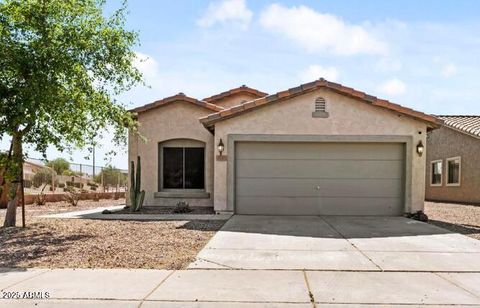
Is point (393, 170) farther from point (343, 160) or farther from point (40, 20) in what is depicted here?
point (40, 20)

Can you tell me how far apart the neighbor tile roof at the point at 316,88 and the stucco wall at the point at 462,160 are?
8439mm

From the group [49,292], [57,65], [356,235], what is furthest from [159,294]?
[57,65]

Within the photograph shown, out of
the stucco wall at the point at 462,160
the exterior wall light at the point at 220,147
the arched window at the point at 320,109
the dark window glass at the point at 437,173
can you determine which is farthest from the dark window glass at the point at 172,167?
the dark window glass at the point at 437,173

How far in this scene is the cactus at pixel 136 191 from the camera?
1478 cm

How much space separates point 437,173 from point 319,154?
532 inches

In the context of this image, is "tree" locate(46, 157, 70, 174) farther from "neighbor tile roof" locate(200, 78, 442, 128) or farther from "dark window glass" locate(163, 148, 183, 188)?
"neighbor tile roof" locate(200, 78, 442, 128)

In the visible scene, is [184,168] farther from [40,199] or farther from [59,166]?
[59,166]

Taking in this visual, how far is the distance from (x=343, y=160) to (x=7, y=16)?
9664mm

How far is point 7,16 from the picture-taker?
378 inches

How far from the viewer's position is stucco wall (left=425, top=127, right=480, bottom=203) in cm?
2017

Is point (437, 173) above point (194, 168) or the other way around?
the other way around

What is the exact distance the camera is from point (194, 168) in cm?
1595

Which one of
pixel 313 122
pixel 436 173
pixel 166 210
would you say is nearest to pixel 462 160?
pixel 436 173

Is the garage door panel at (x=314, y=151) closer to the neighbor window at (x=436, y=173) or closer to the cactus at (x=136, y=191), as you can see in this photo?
→ the cactus at (x=136, y=191)
